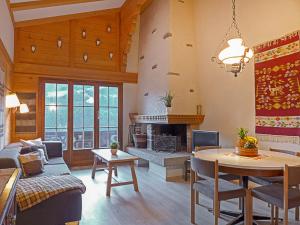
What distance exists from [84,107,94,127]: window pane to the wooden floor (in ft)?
6.17

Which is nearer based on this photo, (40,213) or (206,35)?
(40,213)

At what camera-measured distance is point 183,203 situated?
333cm

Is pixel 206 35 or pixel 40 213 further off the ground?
pixel 206 35

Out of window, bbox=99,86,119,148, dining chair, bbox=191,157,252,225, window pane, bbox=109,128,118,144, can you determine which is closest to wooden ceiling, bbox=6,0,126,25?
window, bbox=99,86,119,148

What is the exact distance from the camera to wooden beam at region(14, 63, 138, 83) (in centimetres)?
530

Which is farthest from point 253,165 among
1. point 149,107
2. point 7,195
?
point 149,107

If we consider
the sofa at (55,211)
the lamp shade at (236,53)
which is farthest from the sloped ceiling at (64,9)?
the sofa at (55,211)

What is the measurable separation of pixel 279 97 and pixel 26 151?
417 centimetres

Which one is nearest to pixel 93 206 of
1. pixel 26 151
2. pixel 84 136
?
pixel 26 151

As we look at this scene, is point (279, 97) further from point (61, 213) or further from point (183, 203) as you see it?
point (61, 213)

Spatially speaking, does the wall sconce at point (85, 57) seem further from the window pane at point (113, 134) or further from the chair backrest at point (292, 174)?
the chair backrest at point (292, 174)

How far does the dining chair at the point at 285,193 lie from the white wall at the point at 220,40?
132cm

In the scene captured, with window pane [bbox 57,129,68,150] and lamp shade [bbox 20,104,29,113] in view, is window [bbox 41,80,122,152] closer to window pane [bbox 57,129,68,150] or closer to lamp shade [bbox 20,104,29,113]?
window pane [bbox 57,129,68,150]

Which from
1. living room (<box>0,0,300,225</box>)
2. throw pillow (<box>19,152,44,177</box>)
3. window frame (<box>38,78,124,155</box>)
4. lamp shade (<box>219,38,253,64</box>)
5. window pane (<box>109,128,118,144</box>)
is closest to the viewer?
living room (<box>0,0,300,225</box>)
